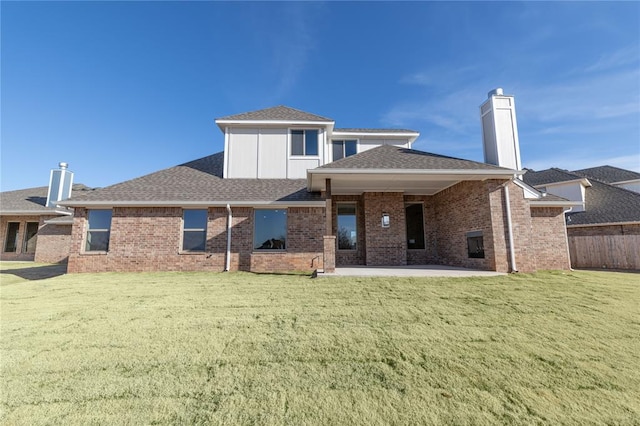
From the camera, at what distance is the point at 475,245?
383 inches

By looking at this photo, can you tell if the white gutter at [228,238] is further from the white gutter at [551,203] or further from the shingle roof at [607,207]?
the shingle roof at [607,207]

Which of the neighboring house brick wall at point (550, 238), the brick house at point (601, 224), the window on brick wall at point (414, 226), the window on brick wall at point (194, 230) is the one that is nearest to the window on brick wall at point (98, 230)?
the window on brick wall at point (194, 230)

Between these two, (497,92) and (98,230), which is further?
(497,92)

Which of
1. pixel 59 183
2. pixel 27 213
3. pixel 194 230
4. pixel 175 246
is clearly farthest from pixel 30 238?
pixel 194 230

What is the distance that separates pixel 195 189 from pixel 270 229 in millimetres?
3811

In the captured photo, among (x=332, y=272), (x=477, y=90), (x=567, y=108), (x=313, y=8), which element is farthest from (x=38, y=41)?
(x=567, y=108)

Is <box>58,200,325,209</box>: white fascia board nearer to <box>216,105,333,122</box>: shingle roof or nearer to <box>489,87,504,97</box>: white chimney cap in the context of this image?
<box>216,105,333,122</box>: shingle roof

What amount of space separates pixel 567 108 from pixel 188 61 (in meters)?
18.9

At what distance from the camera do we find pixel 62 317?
491 centimetres

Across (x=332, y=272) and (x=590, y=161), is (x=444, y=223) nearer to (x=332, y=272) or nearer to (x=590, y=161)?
(x=332, y=272)

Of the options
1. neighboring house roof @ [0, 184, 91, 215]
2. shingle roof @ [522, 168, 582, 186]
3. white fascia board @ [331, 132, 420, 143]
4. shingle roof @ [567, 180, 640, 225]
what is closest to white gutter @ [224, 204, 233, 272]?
white fascia board @ [331, 132, 420, 143]

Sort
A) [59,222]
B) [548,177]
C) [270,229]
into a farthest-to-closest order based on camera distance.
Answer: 1. [548,177]
2. [59,222]
3. [270,229]

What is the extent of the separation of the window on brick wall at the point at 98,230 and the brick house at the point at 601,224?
63.8ft

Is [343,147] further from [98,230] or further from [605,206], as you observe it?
[605,206]
